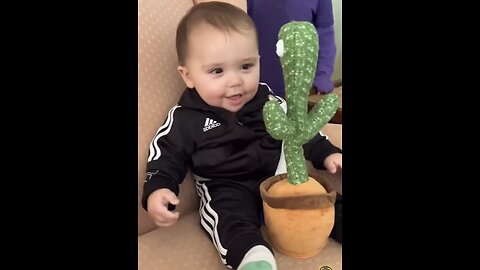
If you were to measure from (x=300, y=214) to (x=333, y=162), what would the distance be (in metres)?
0.17

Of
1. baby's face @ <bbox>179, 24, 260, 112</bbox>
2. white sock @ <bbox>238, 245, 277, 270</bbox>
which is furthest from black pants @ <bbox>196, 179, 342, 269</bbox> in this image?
baby's face @ <bbox>179, 24, 260, 112</bbox>

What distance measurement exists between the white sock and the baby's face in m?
0.25

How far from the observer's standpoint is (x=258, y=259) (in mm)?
597

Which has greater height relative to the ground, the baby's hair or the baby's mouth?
the baby's hair

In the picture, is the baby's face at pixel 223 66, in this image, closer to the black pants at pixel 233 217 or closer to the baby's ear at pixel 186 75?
the baby's ear at pixel 186 75

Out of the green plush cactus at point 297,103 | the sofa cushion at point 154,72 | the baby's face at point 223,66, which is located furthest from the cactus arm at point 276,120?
the sofa cushion at point 154,72

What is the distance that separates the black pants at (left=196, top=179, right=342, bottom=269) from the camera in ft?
2.09

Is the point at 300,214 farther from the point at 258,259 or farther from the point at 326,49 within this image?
the point at 326,49

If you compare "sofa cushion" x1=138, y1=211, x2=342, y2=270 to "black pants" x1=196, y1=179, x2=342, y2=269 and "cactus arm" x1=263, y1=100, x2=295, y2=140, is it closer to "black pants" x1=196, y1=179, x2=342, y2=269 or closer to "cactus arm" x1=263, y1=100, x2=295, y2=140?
"black pants" x1=196, y1=179, x2=342, y2=269

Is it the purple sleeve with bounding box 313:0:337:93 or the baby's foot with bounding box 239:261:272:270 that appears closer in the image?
the baby's foot with bounding box 239:261:272:270

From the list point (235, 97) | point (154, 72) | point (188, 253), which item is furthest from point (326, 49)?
point (188, 253)

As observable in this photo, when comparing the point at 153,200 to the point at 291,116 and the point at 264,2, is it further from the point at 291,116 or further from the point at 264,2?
the point at 264,2

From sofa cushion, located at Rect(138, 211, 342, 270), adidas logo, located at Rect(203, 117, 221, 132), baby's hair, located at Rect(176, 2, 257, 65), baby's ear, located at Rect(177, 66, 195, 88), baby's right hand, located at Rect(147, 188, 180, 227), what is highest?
baby's hair, located at Rect(176, 2, 257, 65)
